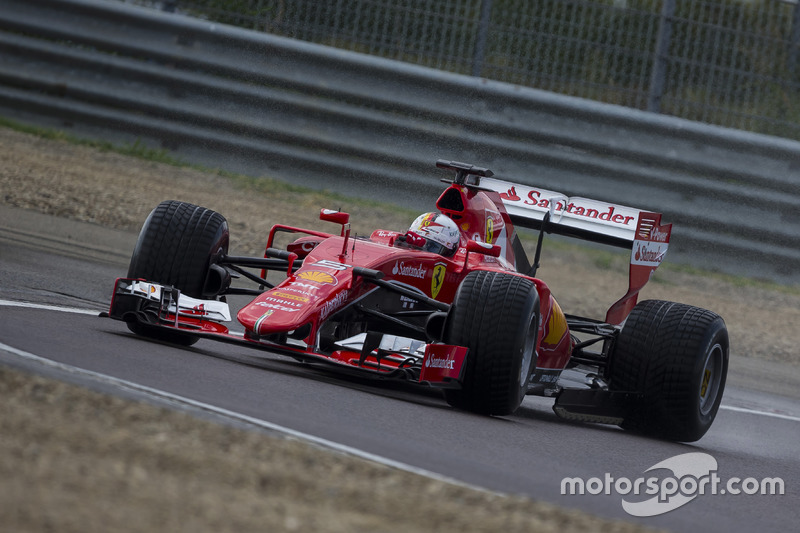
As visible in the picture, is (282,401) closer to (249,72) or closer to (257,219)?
(257,219)

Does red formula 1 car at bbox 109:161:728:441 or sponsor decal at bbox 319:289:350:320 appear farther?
sponsor decal at bbox 319:289:350:320

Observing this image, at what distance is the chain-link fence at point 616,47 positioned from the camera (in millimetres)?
12836

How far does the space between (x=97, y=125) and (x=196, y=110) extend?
1.14 meters

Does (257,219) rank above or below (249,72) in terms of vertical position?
below

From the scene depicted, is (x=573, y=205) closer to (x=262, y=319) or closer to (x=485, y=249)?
(x=485, y=249)

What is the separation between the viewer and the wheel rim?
7.53 metres

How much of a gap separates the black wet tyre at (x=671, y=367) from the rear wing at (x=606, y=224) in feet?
2.41

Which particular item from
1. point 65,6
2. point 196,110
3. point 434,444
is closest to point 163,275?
point 434,444

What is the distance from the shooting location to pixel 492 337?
6.23 meters

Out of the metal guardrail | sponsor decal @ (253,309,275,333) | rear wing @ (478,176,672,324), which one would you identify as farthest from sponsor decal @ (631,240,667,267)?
the metal guardrail

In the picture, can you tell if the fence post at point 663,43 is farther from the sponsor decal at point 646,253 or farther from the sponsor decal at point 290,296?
the sponsor decal at point 290,296

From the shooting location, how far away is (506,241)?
8.33m

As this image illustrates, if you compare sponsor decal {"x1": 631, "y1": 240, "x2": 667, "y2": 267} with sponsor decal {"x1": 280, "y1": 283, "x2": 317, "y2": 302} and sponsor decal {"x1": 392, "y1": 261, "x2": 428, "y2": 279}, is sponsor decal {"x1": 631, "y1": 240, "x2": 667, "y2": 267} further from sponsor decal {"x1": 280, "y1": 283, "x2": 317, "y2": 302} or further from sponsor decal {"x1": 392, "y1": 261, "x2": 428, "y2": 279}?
sponsor decal {"x1": 280, "y1": 283, "x2": 317, "y2": 302}
